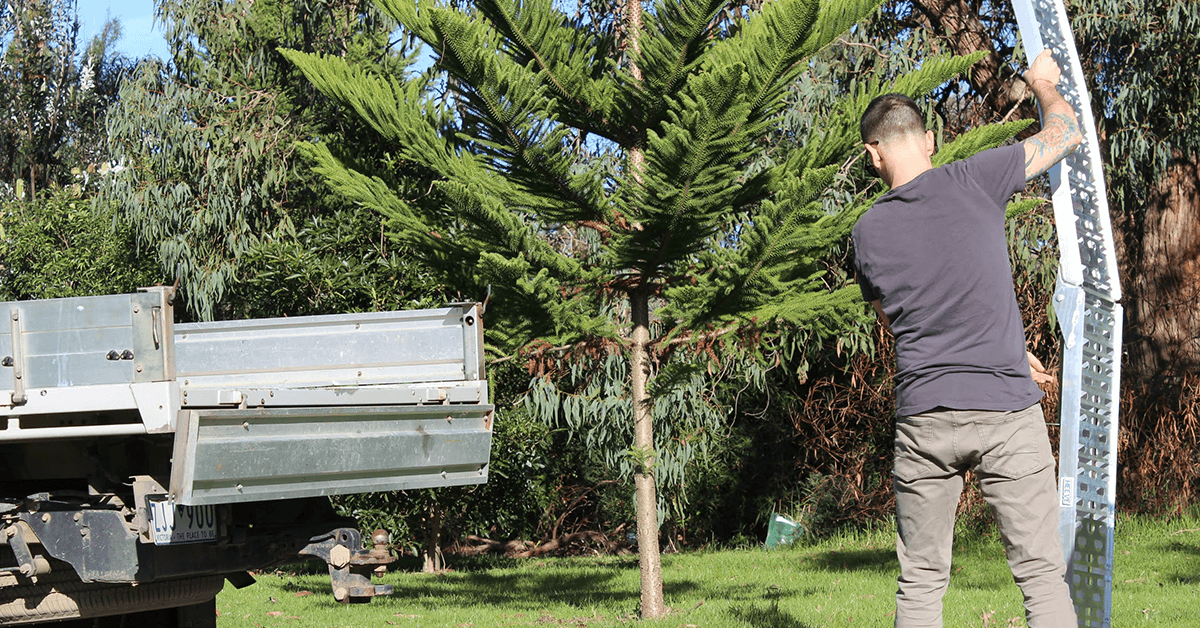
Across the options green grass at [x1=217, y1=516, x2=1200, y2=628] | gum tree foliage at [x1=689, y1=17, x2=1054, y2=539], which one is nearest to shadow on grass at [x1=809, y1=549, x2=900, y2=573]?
green grass at [x1=217, y1=516, x2=1200, y2=628]

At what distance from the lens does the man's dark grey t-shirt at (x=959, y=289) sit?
2.95 meters

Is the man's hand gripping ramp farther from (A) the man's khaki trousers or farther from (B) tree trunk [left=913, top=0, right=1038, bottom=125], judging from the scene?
(B) tree trunk [left=913, top=0, right=1038, bottom=125]

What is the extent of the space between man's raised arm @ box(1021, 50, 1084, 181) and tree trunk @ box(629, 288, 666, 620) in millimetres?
4326

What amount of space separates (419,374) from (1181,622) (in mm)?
3974

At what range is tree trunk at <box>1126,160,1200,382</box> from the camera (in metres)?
11.8

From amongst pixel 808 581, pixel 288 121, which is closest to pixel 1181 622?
pixel 808 581

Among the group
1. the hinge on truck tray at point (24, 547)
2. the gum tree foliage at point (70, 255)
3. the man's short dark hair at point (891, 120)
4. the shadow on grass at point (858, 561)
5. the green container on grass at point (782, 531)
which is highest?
the gum tree foliage at point (70, 255)

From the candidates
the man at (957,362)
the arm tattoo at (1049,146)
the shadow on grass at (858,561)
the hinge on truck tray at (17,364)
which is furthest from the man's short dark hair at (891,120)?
the shadow on grass at (858,561)

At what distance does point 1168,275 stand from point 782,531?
493cm

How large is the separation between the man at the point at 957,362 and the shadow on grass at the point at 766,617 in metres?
2.99

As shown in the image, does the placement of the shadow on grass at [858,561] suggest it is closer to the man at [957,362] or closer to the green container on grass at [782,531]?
the green container on grass at [782,531]

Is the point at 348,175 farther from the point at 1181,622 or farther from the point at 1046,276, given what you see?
the point at 1046,276

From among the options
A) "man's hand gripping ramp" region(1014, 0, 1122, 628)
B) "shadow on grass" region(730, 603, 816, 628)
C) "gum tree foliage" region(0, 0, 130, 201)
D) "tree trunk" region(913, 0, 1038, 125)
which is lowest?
"shadow on grass" region(730, 603, 816, 628)

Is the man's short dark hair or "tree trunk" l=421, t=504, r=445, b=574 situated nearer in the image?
the man's short dark hair
